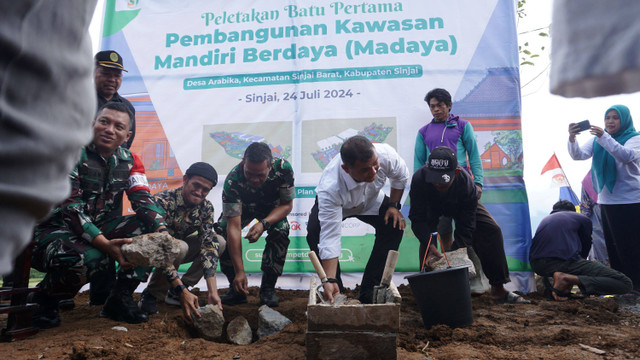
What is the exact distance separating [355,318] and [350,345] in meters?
0.12

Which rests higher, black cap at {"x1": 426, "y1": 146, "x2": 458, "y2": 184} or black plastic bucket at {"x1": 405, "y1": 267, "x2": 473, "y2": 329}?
black cap at {"x1": 426, "y1": 146, "x2": 458, "y2": 184}

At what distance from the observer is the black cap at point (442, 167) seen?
3.06 m

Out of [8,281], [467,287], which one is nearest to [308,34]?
[467,287]

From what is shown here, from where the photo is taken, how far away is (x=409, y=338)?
2449 mm

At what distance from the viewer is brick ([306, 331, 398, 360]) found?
194 cm

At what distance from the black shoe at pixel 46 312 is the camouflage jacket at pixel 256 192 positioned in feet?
4.17

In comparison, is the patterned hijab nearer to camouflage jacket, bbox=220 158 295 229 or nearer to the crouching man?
the crouching man

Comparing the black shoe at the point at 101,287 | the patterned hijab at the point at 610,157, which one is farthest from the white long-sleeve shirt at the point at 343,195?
the patterned hijab at the point at 610,157

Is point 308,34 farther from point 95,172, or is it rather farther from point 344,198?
point 95,172

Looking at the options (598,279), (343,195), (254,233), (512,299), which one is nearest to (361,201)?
(343,195)

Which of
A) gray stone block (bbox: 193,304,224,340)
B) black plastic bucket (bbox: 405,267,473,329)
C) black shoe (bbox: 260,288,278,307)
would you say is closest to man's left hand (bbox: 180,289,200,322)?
gray stone block (bbox: 193,304,224,340)

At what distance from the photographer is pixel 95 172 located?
2.71 metres

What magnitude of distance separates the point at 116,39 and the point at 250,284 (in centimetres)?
287

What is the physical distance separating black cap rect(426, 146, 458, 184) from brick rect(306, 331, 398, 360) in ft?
4.61
